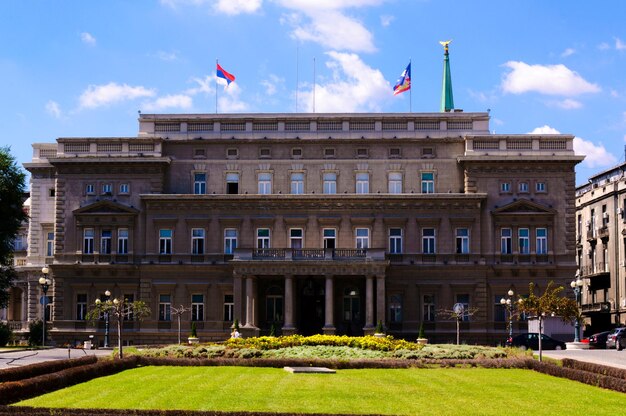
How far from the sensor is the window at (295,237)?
260 feet

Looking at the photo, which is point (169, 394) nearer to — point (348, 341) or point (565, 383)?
point (565, 383)

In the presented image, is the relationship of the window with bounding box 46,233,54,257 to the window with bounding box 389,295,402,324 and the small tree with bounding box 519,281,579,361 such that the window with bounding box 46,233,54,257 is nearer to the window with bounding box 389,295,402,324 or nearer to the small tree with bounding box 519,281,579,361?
the window with bounding box 389,295,402,324

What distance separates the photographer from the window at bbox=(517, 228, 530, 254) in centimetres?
7856

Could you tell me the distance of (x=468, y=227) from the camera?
7862 cm

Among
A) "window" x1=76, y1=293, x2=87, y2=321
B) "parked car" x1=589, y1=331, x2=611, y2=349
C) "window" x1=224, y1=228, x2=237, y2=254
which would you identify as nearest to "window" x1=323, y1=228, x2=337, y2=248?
"window" x1=224, y1=228, x2=237, y2=254

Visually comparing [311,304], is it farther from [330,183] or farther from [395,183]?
[395,183]

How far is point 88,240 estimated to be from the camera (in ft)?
264

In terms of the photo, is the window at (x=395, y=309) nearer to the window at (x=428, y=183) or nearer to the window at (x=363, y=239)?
the window at (x=363, y=239)

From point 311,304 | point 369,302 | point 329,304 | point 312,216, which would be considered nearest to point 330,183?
point 312,216

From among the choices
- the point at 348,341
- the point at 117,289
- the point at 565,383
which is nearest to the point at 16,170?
the point at 117,289

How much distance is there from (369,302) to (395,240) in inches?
264

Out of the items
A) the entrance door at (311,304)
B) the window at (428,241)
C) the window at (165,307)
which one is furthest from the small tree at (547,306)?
the window at (165,307)

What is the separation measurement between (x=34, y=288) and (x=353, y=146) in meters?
32.7

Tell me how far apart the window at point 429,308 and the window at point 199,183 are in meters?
19.8
